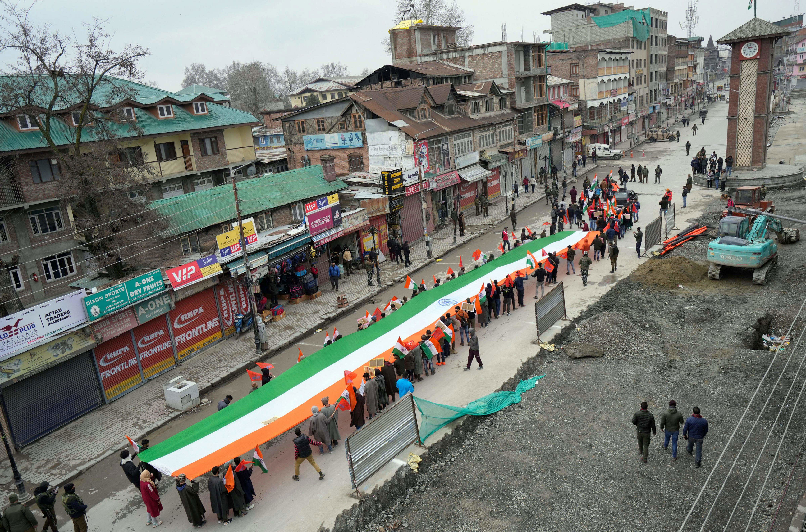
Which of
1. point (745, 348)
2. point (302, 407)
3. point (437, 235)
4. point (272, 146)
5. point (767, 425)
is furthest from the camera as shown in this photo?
point (272, 146)

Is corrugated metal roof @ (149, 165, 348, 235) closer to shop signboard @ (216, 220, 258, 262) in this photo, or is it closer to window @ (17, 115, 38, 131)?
shop signboard @ (216, 220, 258, 262)

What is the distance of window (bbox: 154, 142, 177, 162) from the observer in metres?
36.0

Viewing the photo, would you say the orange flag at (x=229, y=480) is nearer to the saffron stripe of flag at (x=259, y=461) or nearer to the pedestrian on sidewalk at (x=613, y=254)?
the saffron stripe of flag at (x=259, y=461)

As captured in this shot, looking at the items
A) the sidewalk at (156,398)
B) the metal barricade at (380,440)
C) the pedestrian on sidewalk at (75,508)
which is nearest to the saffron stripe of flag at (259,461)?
the metal barricade at (380,440)

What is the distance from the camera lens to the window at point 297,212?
29688 mm

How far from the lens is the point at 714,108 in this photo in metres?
115

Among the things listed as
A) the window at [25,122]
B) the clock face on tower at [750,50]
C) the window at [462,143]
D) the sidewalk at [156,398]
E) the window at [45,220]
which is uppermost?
the clock face on tower at [750,50]

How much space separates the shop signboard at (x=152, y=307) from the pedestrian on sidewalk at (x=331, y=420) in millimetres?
8865

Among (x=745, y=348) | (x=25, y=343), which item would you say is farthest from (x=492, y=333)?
(x=25, y=343)

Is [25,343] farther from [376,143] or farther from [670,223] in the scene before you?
[670,223]

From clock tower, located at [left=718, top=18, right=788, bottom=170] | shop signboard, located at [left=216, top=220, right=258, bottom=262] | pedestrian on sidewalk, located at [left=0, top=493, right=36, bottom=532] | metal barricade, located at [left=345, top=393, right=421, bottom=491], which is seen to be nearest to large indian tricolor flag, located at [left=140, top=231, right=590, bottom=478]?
metal barricade, located at [left=345, top=393, right=421, bottom=491]

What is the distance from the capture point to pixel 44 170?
2912cm

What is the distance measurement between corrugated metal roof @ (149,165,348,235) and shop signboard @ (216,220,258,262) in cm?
122

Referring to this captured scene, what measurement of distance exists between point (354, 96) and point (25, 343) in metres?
24.9
